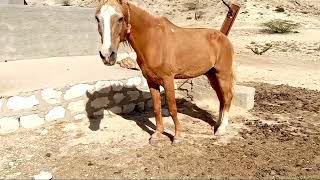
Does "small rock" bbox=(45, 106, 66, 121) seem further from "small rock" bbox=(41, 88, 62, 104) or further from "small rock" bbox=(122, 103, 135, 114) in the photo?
"small rock" bbox=(122, 103, 135, 114)

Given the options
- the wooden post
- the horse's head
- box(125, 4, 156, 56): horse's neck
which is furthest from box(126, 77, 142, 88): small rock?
the horse's head

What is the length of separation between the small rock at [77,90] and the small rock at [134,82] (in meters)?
0.80

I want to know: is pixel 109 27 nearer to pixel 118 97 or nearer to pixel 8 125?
pixel 8 125

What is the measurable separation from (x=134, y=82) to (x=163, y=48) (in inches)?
86.4

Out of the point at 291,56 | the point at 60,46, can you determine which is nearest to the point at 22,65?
the point at 60,46

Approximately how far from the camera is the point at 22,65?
26.0ft

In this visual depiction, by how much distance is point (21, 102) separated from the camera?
20.0ft

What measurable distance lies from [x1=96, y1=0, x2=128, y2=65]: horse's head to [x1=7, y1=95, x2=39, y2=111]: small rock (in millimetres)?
2184

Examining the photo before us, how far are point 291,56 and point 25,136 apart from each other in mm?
12158

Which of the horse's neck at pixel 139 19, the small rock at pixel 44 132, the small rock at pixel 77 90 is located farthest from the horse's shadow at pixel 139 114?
the horse's neck at pixel 139 19

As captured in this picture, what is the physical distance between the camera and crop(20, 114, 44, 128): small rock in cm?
618

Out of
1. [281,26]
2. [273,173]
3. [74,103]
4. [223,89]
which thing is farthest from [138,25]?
[281,26]

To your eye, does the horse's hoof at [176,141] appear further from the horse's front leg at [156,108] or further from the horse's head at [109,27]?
the horse's head at [109,27]

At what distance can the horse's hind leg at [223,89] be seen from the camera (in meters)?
6.25
